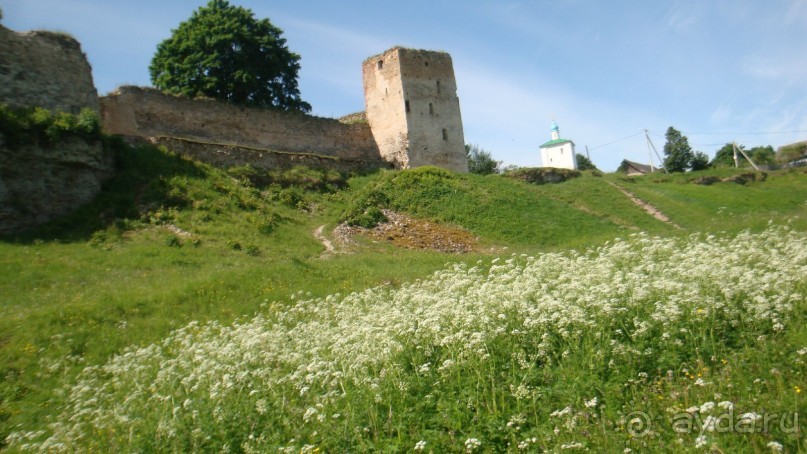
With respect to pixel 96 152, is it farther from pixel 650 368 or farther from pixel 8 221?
pixel 650 368

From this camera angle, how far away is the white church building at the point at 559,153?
77.1 metres

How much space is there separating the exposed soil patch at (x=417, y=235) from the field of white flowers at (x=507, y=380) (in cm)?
1368

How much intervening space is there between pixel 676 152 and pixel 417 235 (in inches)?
2054

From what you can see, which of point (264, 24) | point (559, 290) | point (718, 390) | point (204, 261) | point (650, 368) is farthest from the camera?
point (264, 24)

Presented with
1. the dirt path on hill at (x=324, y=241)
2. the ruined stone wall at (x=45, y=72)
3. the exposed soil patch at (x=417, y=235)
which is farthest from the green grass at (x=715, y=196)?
the ruined stone wall at (x=45, y=72)

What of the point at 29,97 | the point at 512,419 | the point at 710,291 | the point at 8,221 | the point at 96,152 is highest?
the point at 29,97

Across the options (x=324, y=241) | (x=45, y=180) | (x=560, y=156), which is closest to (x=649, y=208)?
(x=324, y=241)

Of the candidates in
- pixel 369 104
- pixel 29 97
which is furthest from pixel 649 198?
pixel 29 97

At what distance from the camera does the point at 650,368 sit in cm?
571

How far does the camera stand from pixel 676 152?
65688 mm

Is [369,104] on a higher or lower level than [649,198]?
higher

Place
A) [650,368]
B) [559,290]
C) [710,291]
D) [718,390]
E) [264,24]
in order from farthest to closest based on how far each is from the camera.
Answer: [264,24] < [559,290] < [710,291] < [650,368] < [718,390]

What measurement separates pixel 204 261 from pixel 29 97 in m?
9.20

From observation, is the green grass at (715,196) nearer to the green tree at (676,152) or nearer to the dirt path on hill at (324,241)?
the dirt path on hill at (324,241)
